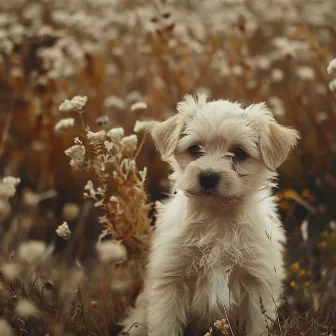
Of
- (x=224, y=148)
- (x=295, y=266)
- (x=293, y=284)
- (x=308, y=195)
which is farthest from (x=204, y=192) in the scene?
(x=308, y=195)

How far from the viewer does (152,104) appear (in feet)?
21.4

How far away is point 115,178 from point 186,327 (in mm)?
1048

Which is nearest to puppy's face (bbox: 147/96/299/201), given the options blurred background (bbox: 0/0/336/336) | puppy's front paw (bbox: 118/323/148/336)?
blurred background (bbox: 0/0/336/336)

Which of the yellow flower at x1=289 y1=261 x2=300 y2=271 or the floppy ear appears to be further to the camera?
the yellow flower at x1=289 y1=261 x2=300 y2=271

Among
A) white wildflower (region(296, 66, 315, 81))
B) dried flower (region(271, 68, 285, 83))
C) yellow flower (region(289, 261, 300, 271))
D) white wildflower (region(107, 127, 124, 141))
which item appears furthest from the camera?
dried flower (region(271, 68, 285, 83))

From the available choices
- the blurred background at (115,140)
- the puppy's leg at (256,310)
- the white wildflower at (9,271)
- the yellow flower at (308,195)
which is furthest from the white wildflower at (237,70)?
the white wildflower at (9,271)

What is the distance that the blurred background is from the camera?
3.93 m

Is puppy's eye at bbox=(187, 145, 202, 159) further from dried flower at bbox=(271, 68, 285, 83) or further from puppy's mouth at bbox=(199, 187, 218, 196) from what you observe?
dried flower at bbox=(271, 68, 285, 83)

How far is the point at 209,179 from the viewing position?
3207 mm

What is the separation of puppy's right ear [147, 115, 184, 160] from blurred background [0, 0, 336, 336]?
23 centimetres

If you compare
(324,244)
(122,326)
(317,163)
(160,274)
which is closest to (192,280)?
(160,274)

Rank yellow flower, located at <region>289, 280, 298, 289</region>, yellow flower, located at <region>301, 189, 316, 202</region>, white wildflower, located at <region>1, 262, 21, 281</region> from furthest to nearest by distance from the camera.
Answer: yellow flower, located at <region>301, 189, 316, 202</region>
yellow flower, located at <region>289, 280, 298, 289</region>
white wildflower, located at <region>1, 262, 21, 281</region>

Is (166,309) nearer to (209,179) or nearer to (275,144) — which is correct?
(209,179)

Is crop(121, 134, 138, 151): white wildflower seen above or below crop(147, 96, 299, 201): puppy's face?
below
